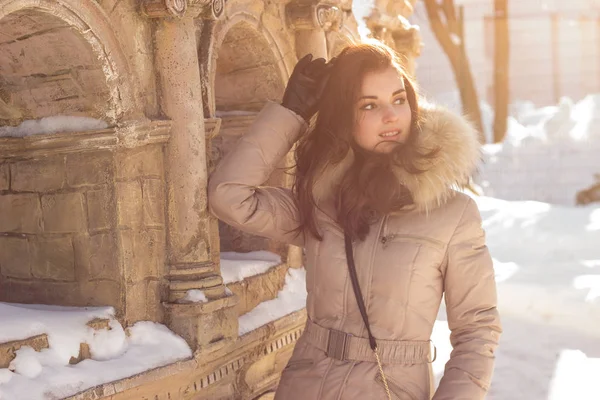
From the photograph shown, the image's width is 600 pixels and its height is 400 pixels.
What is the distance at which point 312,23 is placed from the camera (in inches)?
221

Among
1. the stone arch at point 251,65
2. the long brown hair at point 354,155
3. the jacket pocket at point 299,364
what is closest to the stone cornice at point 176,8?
the stone arch at point 251,65

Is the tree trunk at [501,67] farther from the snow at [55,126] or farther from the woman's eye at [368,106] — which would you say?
the woman's eye at [368,106]

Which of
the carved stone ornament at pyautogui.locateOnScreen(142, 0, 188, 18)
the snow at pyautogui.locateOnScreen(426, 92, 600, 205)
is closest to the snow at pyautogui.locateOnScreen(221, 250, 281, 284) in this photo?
the carved stone ornament at pyautogui.locateOnScreen(142, 0, 188, 18)

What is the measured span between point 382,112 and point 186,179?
1406 millimetres

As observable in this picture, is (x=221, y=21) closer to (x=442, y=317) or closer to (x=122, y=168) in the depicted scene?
(x=122, y=168)

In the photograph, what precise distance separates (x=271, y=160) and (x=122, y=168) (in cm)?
100

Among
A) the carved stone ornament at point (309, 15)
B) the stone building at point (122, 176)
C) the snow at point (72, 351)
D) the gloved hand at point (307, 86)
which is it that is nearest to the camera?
the gloved hand at point (307, 86)

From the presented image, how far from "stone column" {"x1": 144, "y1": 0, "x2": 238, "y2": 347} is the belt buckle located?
1.27 metres

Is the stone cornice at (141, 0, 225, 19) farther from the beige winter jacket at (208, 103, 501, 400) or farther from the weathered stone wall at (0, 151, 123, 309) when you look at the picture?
the beige winter jacket at (208, 103, 501, 400)

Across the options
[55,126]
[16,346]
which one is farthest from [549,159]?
[16,346]

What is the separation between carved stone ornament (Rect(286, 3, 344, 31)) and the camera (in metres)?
5.58

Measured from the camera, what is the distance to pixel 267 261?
18.4 ft

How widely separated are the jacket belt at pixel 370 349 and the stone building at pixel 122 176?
3.79 feet

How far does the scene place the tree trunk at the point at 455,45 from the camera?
17750mm
